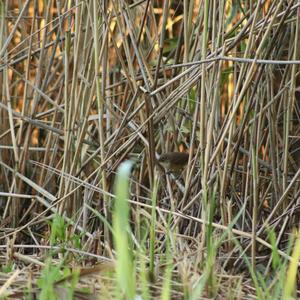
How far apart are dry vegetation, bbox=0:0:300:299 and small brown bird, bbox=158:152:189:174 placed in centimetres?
3

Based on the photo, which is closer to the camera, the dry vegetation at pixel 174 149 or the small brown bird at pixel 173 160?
the dry vegetation at pixel 174 149

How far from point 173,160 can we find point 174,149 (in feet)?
0.32

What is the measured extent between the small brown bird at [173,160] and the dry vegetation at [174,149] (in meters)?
0.03

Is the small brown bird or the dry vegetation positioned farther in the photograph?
the small brown bird

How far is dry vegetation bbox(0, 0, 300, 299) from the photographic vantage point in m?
1.88

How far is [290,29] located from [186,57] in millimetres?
359

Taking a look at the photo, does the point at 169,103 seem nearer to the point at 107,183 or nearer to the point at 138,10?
the point at 107,183

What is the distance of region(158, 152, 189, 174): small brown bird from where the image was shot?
2.24 metres

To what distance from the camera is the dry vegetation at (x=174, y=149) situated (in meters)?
1.88

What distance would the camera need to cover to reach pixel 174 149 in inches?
92.7

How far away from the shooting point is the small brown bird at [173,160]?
224 centimetres

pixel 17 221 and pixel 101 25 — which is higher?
pixel 101 25

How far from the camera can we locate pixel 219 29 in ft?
6.48

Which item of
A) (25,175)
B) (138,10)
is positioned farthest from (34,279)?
(138,10)
